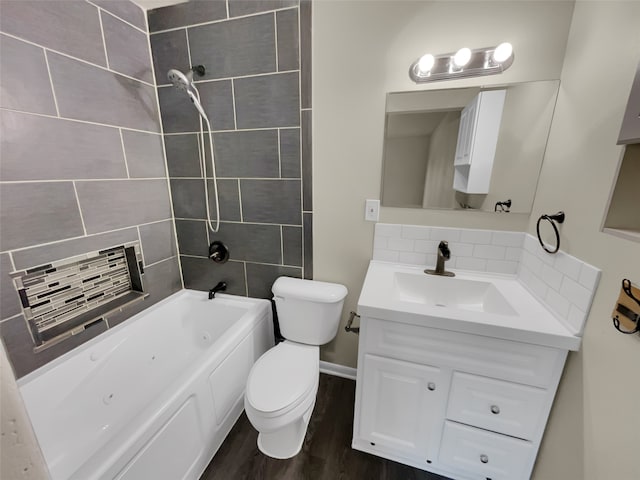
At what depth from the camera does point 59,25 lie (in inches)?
44.1

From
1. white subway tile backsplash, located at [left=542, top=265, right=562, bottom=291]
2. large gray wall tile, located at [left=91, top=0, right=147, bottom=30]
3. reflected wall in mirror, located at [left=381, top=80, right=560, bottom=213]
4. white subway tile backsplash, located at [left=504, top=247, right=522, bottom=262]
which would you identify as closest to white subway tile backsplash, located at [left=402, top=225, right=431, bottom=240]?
reflected wall in mirror, located at [left=381, top=80, right=560, bottom=213]

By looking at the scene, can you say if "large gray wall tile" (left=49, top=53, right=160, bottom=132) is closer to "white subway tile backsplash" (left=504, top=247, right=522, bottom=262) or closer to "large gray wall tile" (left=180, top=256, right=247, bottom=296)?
"large gray wall tile" (left=180, top=256, right=247, bottom=296)

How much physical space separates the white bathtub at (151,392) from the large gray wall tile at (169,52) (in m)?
1.41

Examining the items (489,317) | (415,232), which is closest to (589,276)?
(489,317)

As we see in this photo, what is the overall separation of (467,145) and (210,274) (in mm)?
1706

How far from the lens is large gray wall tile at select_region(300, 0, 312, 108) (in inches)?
50.6

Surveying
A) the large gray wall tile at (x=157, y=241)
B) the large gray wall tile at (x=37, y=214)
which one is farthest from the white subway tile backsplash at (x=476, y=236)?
the large gray wall tile at (x=37, y=214)

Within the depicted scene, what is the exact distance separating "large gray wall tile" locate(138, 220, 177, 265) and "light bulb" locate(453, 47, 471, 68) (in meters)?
Result: 1.83

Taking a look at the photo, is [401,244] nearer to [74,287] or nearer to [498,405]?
[498,405]

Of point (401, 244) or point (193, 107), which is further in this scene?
point (193, 107)

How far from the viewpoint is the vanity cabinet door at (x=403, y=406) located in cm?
111

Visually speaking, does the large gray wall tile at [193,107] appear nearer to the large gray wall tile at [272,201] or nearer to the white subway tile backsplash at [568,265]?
the large gray wall tile at [272,201]

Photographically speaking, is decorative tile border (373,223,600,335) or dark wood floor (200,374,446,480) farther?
dark wood floor (200,374,446,480)

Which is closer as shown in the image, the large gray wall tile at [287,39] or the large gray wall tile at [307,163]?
the large gray wall tile at [287,39]
